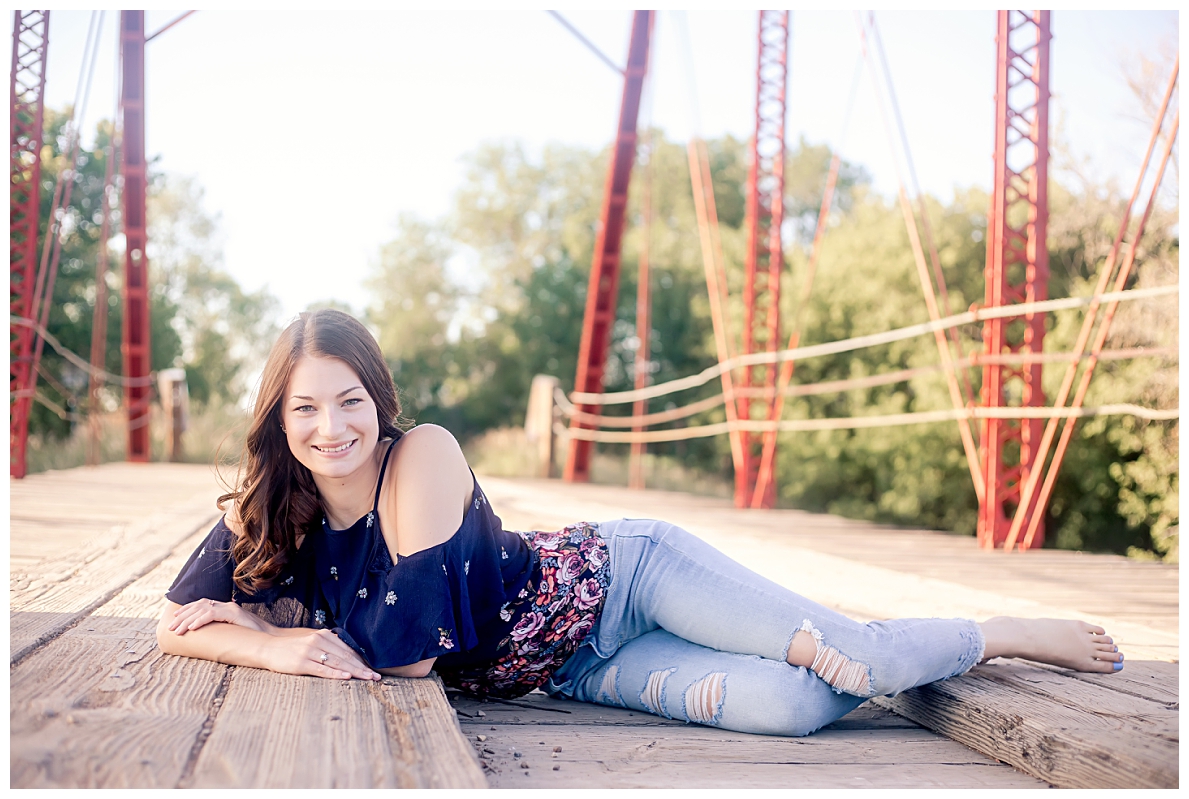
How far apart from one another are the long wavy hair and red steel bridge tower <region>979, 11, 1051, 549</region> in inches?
117

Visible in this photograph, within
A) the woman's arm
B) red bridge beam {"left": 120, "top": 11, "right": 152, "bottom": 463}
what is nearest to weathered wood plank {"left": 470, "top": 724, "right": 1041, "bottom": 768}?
the woman's arm

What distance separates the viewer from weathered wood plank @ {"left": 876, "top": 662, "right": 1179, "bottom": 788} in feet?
4.07

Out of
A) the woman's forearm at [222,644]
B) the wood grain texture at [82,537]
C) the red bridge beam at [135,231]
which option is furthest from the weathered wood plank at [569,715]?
the red bridge beam at [135,231]

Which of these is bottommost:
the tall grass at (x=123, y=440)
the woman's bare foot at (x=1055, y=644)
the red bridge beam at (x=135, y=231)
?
the tall grass at (x=123, y=440)

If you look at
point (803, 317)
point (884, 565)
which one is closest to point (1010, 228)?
point (884, 565)

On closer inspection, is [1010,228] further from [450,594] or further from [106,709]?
[106,709]

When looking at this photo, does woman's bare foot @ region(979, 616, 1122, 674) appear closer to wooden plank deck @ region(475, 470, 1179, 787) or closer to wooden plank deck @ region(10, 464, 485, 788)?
wooden plank deck @ region(475, 470, 1179, 787)

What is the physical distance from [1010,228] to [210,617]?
349cm

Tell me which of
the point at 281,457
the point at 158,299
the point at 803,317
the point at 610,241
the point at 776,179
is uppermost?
the point at 776,179

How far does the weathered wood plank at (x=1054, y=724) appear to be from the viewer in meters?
1.24

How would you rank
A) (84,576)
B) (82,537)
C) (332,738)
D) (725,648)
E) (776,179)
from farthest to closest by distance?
1. (776,179)
2. (82,537)
3. (84,576)
4. (725,648)
5. (332,738)

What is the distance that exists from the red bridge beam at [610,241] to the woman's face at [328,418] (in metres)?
6.74

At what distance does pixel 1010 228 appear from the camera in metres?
3.98

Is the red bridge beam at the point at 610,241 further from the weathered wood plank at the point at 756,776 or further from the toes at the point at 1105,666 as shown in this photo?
the weathered wood plank at the point at 756,776
